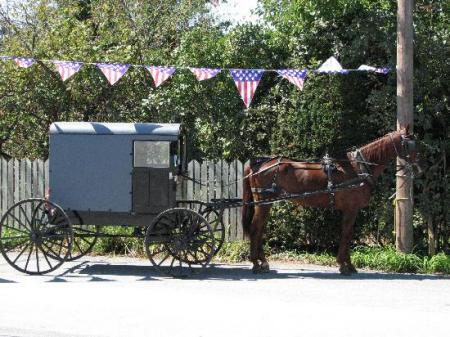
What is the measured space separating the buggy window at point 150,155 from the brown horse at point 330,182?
147 cm

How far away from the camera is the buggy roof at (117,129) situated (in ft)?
36.3

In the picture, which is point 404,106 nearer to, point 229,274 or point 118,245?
point 229,274

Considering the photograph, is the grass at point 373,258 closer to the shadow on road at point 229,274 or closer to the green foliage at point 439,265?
the green foliage at point 439,265

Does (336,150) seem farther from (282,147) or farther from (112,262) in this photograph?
(112,262)

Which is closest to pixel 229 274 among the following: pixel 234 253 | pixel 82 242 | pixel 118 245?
pixel 234 253

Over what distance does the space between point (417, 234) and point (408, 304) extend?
4.18 meters

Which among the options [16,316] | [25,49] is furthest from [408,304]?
[25,49]

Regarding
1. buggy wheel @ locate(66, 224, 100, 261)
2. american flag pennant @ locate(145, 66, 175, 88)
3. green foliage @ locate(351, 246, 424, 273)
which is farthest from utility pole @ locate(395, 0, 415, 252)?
buggy wheel @ locate(66, 224, 100, 261)

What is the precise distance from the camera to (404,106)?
1172 cm

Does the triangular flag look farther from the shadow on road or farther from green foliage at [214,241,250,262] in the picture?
the shadow on road

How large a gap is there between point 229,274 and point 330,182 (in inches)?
86.5

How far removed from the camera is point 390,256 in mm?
11656

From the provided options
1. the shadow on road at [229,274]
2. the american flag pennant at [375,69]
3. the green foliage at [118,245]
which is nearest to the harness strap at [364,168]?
the shadow on road at [229,274]

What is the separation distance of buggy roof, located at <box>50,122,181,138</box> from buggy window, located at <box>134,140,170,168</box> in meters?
0.19
